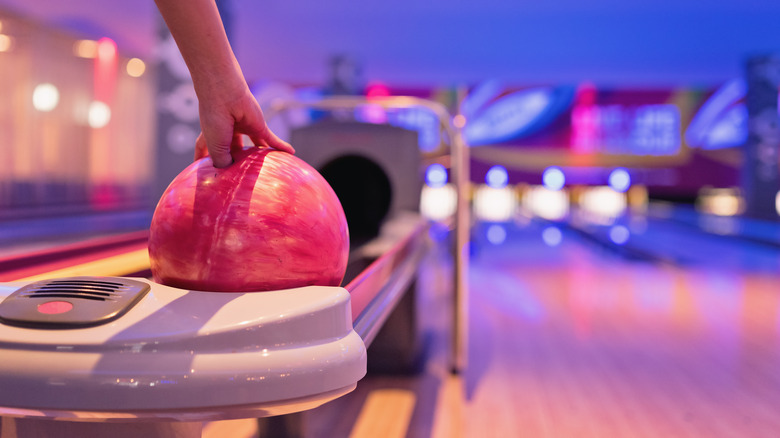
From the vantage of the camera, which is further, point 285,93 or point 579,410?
point 285,93

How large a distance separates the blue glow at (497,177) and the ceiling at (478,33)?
6.55 feet

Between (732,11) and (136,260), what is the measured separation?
6.99m

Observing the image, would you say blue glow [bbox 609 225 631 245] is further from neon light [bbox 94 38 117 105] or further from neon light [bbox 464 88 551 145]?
neon light [bbox 94 38 117 105]

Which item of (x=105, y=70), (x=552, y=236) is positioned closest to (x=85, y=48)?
(x=105, y=70)

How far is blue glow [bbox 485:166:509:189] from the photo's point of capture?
11758mm

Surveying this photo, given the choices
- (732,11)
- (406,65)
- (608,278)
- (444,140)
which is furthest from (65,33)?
(732,11)

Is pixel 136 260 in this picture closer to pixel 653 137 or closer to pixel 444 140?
pixel 444 140

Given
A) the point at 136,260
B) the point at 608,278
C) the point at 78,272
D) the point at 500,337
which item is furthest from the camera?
the point at 608,278

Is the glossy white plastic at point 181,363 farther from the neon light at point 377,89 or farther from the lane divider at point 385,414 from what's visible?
the neon light at point 377,89

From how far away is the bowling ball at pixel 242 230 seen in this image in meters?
0.79

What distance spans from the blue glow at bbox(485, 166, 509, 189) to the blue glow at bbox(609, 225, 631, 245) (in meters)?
2.98

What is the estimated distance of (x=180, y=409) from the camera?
0.62m

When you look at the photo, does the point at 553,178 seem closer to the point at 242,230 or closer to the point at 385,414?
the point at 385,414

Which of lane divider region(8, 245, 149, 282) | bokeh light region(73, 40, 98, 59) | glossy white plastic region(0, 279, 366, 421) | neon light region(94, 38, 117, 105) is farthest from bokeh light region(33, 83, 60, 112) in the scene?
glossy white plastic region(0, 279, 366, 421)
